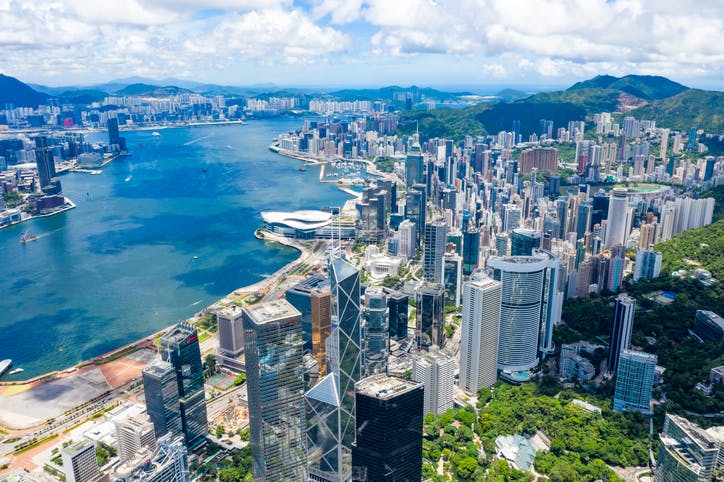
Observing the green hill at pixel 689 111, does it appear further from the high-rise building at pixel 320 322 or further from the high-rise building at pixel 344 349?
the high-rise building at pixel 344 349

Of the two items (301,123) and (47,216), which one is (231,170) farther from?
(301,123)

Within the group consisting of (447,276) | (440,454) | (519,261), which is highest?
(519,261)

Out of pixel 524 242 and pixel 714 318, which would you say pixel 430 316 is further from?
pixel 714 318

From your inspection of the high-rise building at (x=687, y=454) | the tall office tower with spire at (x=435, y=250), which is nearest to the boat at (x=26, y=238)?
the tall office tower with spire at (x=435, y=250)

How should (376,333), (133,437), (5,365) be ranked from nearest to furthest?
(133,437) < (376,333) < (5,365)

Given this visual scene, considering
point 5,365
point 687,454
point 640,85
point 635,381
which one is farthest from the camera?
point 640,85

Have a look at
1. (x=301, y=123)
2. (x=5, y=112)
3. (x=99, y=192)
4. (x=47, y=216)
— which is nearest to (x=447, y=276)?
(x=47, y=216)

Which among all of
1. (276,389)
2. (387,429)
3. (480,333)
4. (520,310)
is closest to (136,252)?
(480,333)
